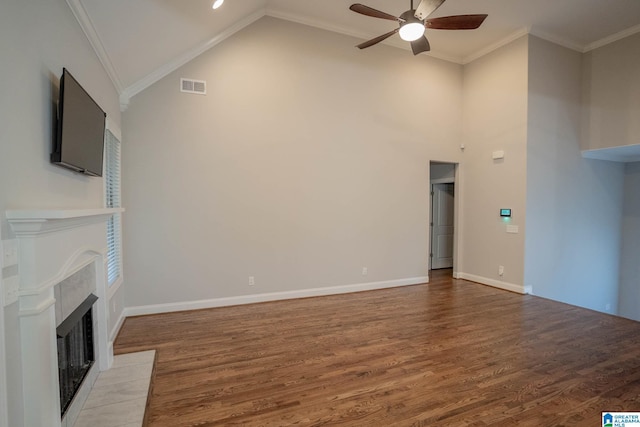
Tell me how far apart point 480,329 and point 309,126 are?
12.0 feet

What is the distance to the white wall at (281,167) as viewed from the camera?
421cm

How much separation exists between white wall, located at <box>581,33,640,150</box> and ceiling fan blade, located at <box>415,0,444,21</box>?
452 cm

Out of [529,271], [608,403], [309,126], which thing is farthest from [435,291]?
[309,126]

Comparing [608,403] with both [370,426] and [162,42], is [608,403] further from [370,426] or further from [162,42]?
Answer: [162,42]

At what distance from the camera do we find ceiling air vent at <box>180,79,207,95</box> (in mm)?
4281

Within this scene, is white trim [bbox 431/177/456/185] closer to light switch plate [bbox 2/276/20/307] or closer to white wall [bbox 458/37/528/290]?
white wall [bbox 458/37/528/290]

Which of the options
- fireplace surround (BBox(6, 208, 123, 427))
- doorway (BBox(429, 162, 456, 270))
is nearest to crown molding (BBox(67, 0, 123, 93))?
fireplace surround (BBox(6, 208, 123, 427))

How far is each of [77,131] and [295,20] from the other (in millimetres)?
3867

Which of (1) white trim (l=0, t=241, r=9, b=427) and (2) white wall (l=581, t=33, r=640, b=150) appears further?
(2) white wall (l=581, t=33, r=640, b=150)

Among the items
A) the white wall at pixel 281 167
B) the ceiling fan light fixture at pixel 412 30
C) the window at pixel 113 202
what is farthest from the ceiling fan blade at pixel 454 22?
the window at pixel 113 202

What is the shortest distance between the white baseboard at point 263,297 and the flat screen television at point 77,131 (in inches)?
87.9

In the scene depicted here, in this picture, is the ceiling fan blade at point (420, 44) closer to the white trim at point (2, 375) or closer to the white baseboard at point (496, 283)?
the white baseboard at point (496, 283)

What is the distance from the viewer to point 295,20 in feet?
16.0

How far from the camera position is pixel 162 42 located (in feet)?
11.7
